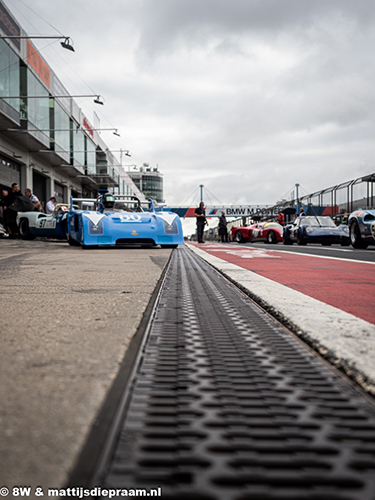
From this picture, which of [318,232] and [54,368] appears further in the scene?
[318,232]

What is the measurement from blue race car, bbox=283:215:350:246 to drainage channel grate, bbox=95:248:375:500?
14580mm

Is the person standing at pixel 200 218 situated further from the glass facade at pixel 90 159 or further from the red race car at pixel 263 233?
the glass facade at pixel 90 159

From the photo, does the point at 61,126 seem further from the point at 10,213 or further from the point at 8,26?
the point at 10,213

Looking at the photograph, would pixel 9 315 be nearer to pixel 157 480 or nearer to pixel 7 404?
pixel 7 404

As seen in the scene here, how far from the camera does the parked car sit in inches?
519

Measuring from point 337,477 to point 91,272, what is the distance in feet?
12.8

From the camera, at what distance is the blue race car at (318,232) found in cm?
1550

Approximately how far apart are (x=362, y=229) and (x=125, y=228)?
6.04 meters

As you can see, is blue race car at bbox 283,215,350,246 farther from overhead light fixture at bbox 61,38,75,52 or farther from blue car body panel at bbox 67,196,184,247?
overhead light fixture at bbox 61,38,75,52

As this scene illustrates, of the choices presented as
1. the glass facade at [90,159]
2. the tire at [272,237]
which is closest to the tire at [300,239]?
the tire at [272,237]

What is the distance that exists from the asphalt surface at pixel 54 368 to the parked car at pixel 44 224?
10.4m

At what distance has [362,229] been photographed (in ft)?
37.4

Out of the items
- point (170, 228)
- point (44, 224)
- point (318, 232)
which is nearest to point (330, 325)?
point (170, 228)

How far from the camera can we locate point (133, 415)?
104 cm
